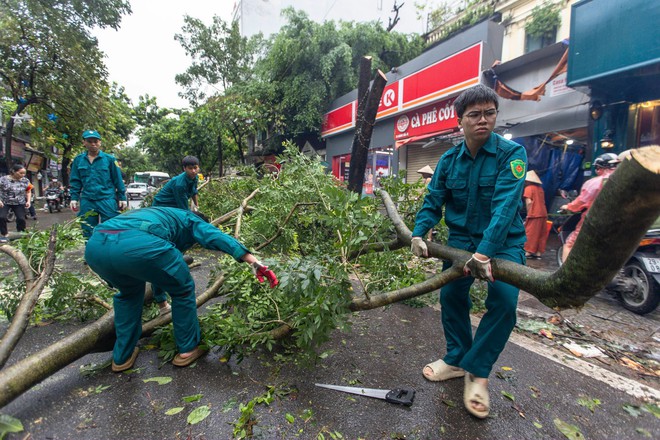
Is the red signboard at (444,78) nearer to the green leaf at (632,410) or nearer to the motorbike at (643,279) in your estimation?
the motorbike at (643,279)

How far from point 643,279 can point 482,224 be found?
3018 mm

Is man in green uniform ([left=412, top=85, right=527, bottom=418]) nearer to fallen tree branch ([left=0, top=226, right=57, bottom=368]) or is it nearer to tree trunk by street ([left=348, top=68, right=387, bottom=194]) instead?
fallen tree branch ([left=0, top=226, right=57, bottom=368])

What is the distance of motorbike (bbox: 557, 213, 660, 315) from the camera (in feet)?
11.2

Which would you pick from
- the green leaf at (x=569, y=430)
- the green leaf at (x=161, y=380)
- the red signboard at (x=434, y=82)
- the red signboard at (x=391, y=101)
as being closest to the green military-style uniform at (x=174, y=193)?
the green leaf at (x=161, y=380)

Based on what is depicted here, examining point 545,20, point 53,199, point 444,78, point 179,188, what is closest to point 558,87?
point 444,78

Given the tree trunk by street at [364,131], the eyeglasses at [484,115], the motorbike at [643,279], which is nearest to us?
the eyeglasses at [484,115]

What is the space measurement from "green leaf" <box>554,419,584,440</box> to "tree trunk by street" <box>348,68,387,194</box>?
12.5ft

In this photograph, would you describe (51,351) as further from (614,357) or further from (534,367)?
(614,357)

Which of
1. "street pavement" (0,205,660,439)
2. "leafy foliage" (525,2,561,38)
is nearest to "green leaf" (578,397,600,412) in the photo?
Answer: "street pavement" (0,205,660,439)

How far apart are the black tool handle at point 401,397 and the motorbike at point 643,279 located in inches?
119

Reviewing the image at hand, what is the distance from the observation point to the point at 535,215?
570 cm

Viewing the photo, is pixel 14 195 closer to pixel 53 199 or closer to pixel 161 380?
pixel 161 380

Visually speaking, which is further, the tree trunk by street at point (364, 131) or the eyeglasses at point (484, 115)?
the tree trunk by street at point (364, 131)

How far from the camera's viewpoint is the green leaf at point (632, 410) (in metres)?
1.88
